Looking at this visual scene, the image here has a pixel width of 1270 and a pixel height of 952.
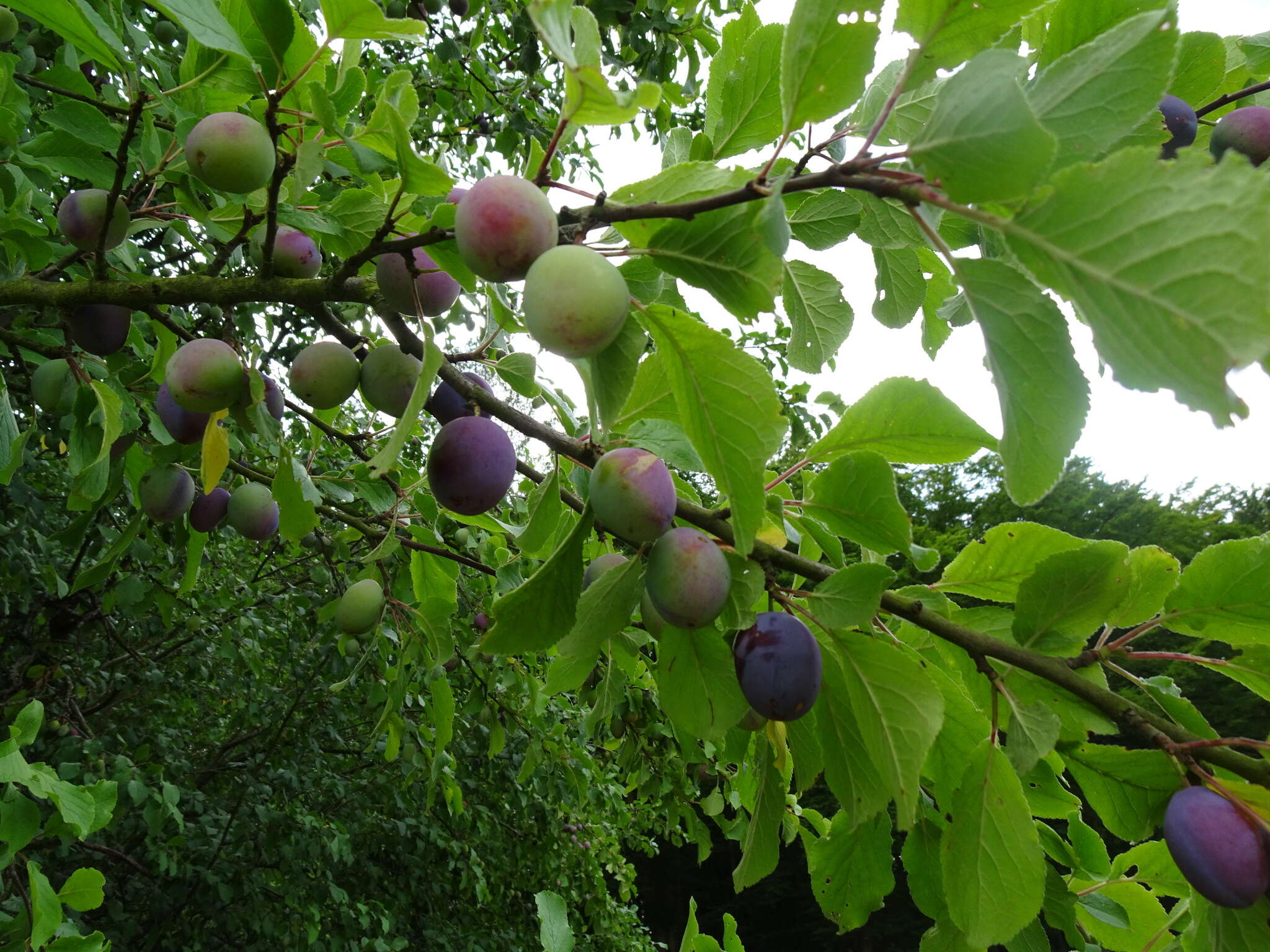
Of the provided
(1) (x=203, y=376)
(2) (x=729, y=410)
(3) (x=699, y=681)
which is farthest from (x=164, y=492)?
(2) (x=729, y=410)

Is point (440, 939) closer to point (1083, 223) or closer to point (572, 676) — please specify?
point (572, 676)

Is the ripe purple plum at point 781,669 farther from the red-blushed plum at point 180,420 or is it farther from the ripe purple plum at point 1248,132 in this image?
the red-blushed plum at point 180,420

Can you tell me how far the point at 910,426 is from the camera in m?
0.84

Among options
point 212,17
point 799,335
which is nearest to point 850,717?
point 799,335

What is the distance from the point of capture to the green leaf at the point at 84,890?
137 cm

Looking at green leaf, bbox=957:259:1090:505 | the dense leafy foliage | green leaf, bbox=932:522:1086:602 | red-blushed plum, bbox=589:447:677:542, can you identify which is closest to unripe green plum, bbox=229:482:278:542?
the dense leafy foliage

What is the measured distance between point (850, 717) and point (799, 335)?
1.43 feet

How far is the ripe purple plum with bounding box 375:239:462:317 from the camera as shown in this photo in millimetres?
796

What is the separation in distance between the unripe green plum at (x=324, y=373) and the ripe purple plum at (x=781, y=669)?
0.53m

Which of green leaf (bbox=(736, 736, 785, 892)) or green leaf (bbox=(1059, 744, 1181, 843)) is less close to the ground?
green leaf (bbox=(1059, 744, 1181, 843))

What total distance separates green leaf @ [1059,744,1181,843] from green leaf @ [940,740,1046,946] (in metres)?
0.09

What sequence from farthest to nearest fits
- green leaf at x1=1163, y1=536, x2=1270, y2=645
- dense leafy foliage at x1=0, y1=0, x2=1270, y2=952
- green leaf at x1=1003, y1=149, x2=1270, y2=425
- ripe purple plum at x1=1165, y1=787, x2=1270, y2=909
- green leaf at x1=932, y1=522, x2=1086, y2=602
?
1. green leaf at x1=932, y1=522, x2=1086, y2=602
2. green leaf at x1=1163, y1=536, x2=1270, y2=645
3. ripe purple plum at x1=1165, y1=787, x2=1270, y2=909
4. dense leafy foliage at x1=0, y1=0, x2=1270, y2=952
5. green leaf at x1=1003, y1=149, x2=1270, y2=425

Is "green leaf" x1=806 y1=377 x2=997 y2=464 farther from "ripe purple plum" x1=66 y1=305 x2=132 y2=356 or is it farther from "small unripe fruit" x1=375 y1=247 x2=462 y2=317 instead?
"ripe purple plum" x1=66 y1=305 x2=132 y2=356

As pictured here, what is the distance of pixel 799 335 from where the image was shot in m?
0.95
